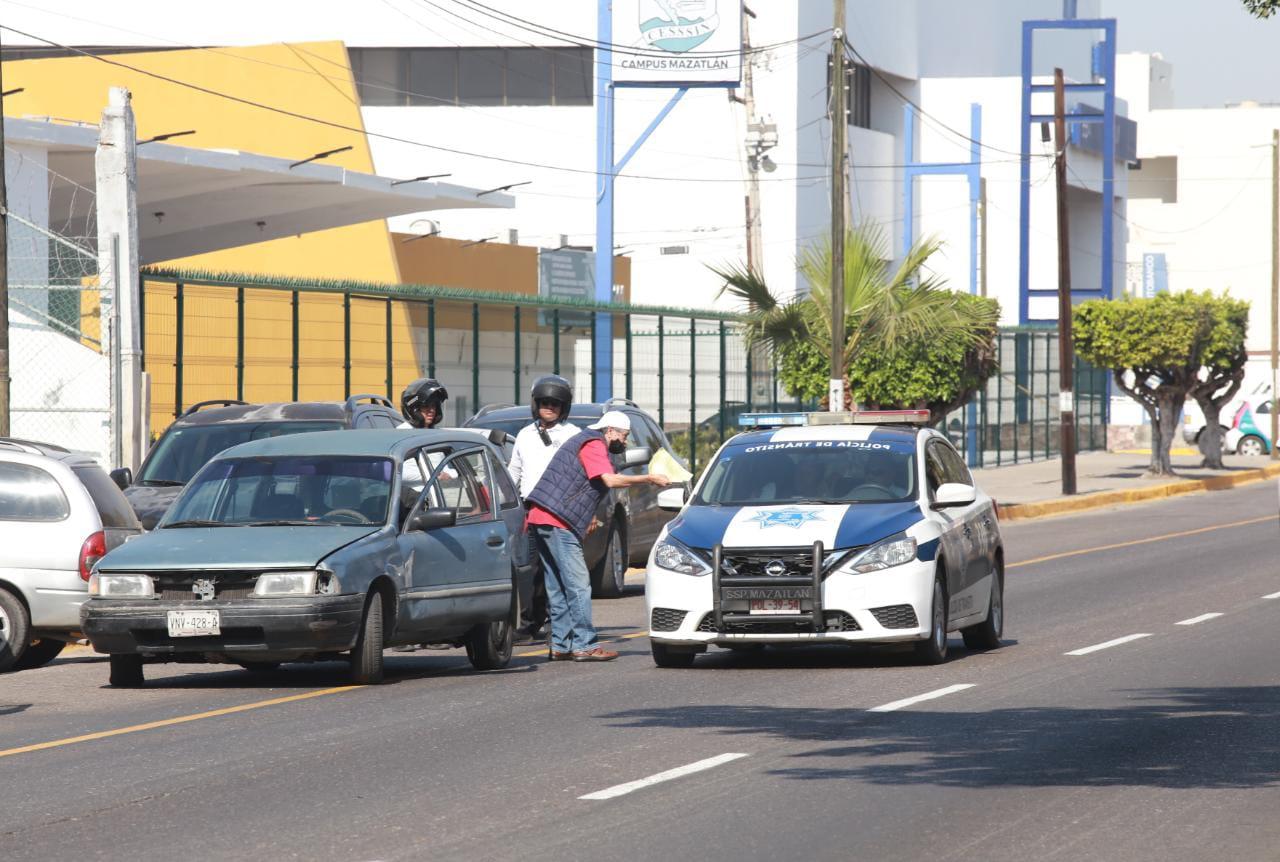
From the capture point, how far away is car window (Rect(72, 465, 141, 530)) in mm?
15195

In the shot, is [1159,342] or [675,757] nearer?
[675,757]

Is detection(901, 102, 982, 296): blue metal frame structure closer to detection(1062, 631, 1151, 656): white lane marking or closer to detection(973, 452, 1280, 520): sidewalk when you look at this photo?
detection(973, 452, 1280, 520): sidewalk

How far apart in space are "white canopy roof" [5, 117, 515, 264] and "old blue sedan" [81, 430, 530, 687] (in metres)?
15.6

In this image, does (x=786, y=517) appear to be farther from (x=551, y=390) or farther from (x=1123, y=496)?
(x=1123, y=496)

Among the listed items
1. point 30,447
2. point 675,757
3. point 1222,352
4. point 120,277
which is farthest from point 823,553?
point 1222,352

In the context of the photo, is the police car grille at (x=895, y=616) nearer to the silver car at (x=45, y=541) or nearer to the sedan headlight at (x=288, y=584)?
the sedan headlight at (x=288, y=584)

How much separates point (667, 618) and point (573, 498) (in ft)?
3.44

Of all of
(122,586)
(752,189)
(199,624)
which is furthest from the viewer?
(752,189)

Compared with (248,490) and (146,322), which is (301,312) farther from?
(248,490)

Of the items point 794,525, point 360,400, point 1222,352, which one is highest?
point 1222,352

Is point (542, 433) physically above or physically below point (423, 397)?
below

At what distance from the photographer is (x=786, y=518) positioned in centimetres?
1396

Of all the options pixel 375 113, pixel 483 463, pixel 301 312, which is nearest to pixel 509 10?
pixel 375 113

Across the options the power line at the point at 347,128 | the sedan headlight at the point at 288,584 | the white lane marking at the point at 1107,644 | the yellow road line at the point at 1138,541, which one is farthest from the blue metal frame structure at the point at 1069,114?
the sedan headlight at the point at 288,584
